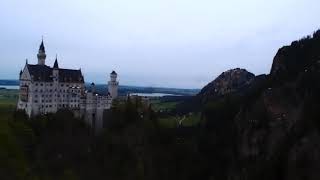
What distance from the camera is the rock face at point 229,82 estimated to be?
163 m

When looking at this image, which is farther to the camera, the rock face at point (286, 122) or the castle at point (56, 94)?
the castle at point (56, 94)

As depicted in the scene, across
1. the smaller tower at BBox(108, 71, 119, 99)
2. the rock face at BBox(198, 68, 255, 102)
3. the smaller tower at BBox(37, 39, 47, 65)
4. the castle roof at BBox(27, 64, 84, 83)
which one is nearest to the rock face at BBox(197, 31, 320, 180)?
the smaller tower at BBox(108, 71, 119, 99)

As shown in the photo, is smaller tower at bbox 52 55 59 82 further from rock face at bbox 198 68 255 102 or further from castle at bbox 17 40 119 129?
rock face at bbox 198 68 255 102

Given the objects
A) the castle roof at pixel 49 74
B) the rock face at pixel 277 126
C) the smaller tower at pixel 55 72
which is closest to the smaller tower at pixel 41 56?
the castle roof at pixel 49 74

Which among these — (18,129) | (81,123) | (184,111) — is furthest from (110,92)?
(18,129)

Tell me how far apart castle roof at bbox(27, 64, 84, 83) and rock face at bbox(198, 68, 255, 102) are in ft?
236

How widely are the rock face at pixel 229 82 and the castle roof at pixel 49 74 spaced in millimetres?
71903

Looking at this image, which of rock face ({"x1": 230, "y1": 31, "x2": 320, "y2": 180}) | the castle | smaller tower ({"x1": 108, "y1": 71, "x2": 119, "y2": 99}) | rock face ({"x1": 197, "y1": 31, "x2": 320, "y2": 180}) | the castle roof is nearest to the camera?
rock face ({"x1": 230, "y1": 31, "x2": 320, "y2": 180})

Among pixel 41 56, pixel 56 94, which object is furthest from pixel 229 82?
pixel 56 94

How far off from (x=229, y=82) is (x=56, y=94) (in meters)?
88.9

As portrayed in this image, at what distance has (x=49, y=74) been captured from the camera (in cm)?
9281

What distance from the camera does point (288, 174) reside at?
71875mm

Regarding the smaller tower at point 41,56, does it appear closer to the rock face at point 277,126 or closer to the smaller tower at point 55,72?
the smaller tower at point 55,72

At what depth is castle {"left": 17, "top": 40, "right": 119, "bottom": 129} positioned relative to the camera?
8944 cm
